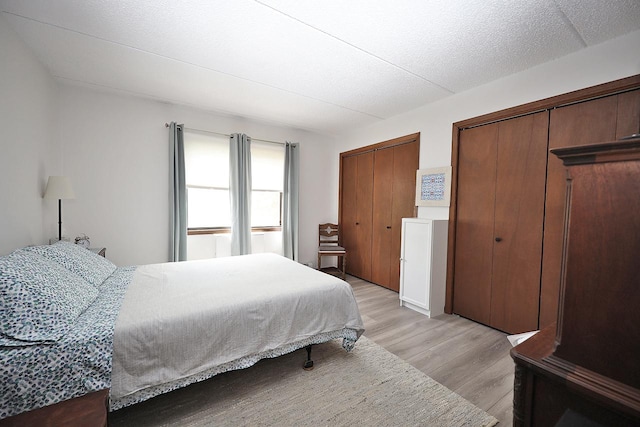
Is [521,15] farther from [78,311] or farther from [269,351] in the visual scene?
[78,311]

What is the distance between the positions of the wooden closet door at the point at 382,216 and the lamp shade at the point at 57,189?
377 cm

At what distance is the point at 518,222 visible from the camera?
8.34ft

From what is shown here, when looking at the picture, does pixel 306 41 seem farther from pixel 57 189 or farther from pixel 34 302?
pixel 57 189

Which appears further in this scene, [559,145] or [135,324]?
[559,145]

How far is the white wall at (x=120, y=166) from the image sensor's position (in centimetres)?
305

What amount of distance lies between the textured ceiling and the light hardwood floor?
2.61 m

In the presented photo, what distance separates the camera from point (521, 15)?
175 centimetres

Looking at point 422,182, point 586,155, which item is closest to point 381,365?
point 586,155

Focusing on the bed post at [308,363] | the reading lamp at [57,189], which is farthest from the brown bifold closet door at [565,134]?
the reading lamp at [57,189]

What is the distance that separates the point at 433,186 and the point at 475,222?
65 centimetres

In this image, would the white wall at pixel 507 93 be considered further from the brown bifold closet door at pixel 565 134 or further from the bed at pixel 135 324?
the bed at pixel 135 324

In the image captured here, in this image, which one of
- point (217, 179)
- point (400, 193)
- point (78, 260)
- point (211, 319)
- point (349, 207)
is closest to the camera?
point (211, 319)

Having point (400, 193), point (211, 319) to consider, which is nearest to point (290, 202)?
point (400, 193)

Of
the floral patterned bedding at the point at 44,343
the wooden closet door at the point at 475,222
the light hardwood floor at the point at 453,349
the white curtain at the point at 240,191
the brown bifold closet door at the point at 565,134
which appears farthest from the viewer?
the white curtain at the point at 240,191
